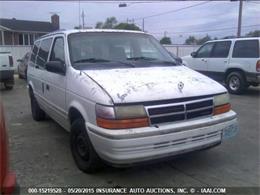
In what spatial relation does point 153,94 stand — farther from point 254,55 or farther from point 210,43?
point 210,43

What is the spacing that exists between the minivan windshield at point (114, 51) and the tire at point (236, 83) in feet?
21.1

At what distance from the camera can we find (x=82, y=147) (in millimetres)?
4406

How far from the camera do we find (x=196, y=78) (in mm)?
4512

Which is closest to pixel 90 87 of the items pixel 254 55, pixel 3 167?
pixel 3 167

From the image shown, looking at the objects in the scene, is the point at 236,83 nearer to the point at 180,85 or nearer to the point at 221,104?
the point at 221,104

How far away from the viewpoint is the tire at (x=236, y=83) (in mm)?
11227

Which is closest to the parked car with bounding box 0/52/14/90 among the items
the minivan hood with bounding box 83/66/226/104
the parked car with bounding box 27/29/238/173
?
the parked car with bounding box 27/29/238/173

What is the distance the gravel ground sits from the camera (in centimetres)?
414

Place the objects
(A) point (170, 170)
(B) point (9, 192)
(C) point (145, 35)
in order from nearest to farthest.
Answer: (B) point (9, 192) → (A) point (170, 170) → (C) point (145, 35)

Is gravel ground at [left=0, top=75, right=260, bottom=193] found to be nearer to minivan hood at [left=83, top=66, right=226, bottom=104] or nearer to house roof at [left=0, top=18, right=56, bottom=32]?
minivan hood at [left=83, top=66, right=226, bottom=104]

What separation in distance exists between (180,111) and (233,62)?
8.25 metres

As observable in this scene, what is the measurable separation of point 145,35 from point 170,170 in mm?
2451

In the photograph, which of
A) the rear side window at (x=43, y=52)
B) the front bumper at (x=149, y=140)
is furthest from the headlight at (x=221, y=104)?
the rear side window at (x=43, y=52)

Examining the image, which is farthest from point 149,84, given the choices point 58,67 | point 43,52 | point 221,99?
point 43,52
